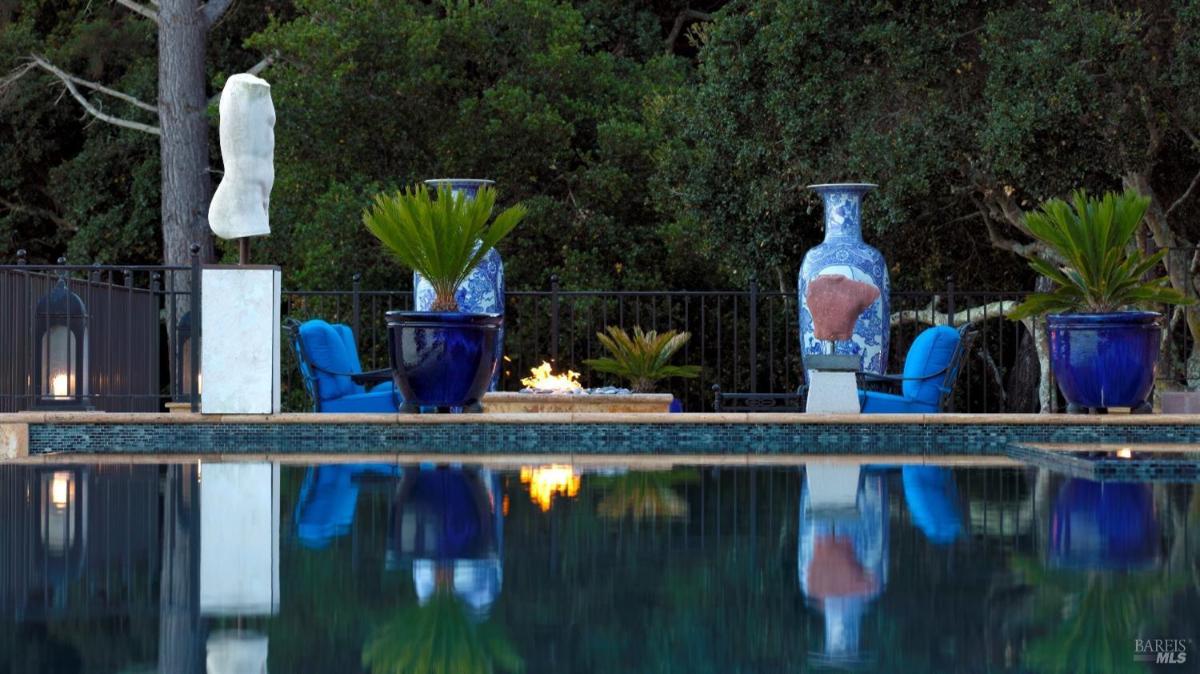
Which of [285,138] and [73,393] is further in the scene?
[285,138]

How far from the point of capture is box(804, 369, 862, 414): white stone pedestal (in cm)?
953

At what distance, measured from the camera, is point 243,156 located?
9484 mm

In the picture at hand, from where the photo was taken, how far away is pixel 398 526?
5.01 m

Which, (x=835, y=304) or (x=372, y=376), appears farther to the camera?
(x=835, y=304)

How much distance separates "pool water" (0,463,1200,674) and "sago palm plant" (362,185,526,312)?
9.91 feet

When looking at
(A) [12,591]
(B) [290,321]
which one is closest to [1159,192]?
(B) [290,321]

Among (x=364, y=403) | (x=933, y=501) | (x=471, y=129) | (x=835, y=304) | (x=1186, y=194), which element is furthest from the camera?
(x=471, y=129)

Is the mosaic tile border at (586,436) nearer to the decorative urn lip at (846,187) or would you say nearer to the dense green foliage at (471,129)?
the decorative urn lip at (846,187)

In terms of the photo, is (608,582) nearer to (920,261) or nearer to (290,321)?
(290,321)

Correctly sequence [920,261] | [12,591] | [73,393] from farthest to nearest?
[920,261] → [73,393] → [12,591]

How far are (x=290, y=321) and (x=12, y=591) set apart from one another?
652cm

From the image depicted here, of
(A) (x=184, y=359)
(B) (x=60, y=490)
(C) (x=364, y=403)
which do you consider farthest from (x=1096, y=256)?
(A) (x=184, y=359)

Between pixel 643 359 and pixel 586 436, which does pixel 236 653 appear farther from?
pixel 643 359

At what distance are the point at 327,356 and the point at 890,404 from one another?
3471mm
